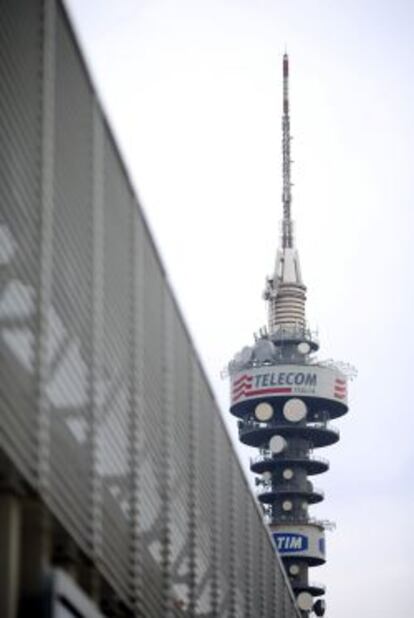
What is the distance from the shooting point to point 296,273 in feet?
563

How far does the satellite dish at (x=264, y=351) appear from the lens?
160250 millimetres

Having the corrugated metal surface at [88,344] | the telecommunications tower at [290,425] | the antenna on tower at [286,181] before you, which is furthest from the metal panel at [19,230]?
the antenna on tower at [286,181]

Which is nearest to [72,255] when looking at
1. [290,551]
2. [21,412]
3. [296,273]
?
[21,412]

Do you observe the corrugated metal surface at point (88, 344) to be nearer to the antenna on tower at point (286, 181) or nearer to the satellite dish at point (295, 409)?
the satellite dish at point (295, 409)

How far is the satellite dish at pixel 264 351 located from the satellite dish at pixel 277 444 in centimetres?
706

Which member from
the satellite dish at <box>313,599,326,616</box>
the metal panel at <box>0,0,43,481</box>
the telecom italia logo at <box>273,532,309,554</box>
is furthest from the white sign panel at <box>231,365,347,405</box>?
the metal panel at <box>0,0,43,481</box>

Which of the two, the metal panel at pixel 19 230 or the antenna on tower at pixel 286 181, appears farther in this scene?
the antenna on tower at pixel 286 181

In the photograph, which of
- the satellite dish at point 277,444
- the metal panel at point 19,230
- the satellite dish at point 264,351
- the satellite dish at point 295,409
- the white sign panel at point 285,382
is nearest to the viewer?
the metal panel at point 19,230

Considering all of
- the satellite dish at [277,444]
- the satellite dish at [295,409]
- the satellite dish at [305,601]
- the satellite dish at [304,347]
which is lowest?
the satellite dish at [305,601]

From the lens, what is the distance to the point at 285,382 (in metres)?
159

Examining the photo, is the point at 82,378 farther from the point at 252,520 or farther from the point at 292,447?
the point at 292,447

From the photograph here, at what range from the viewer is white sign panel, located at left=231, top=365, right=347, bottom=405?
521 ft

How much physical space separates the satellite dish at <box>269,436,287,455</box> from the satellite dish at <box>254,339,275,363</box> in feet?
23.2

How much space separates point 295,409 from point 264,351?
5.88 metres
